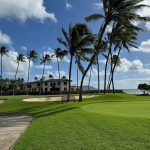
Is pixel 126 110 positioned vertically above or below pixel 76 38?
below

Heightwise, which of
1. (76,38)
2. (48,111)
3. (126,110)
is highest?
(76,38)

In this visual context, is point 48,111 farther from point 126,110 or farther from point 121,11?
point 121,11

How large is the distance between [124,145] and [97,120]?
511cm

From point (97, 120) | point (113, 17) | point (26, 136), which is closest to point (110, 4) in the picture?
point (113, 17)

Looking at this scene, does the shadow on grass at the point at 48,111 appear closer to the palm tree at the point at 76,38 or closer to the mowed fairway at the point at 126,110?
the mowed fairway at the point at 126,110

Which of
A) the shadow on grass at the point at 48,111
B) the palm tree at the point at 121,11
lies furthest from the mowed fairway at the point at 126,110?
the palm tree at the point at 121,11

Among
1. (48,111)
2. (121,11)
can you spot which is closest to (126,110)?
(48,111)

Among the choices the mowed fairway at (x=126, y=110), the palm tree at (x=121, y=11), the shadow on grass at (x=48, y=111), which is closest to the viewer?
the mowed fairway at (x=126, y=110)

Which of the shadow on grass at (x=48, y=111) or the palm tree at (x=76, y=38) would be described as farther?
the palm tree at (x=76, y=38)

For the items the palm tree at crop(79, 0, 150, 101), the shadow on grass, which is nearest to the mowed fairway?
the shadow on grass

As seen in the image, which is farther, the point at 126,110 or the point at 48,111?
the point at 48,111

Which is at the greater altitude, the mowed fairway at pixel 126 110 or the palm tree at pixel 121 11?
the palm tree at pixel 121 11

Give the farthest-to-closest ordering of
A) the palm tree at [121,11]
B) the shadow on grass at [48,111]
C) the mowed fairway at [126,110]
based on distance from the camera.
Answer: the palm tree at [121,11]
the shadow on grass at [48,111]
the mowed fairway at [126,110]

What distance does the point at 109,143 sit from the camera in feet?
33.9
